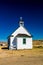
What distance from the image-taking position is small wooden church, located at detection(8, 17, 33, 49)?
37469 millimetres

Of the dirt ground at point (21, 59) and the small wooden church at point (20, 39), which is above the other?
the small wooden church at point (20, 39)

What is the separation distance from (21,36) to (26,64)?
859 inches

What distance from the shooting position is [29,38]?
1505 inches

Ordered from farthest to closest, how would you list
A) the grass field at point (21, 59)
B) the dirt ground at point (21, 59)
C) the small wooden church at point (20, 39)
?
the small wooden church at point (20, 39) → the grass field at point (21, 59) → the dirt ground at point (21, 59)

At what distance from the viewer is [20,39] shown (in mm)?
37500

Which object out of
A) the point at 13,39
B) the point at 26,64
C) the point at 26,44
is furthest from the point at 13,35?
the point at 26,64

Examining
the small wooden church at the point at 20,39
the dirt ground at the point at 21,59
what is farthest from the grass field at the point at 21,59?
the small wooden church at the point at 20,39

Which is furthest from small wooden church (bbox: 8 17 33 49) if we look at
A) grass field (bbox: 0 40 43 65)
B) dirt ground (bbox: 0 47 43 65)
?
dirt ground (bbox: 0 47 43 65)

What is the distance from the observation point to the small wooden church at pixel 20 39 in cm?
3747

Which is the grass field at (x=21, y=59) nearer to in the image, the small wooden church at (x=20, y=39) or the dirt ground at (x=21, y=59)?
the dirt ground at (x=21, y=59)

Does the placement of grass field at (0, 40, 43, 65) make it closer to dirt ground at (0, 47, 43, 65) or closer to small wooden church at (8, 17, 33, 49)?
dirt ground at (0, 47, 43, 65)

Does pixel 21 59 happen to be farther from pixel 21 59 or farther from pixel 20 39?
pixel 20 39

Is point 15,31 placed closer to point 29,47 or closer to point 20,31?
point 20,31

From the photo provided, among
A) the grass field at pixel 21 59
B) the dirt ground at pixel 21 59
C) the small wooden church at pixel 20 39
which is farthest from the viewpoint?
the small wooden church at pixel 20 39
